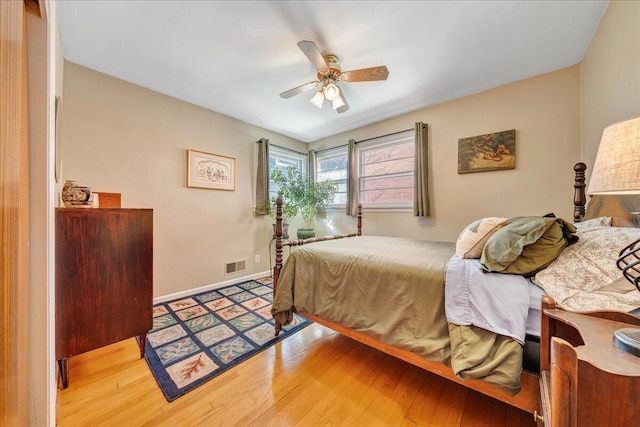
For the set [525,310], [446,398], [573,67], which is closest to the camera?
[525,310]

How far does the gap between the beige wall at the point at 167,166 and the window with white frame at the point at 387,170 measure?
172cm

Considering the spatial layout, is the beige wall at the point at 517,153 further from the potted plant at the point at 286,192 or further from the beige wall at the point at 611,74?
the potted plant at the point at 286,192

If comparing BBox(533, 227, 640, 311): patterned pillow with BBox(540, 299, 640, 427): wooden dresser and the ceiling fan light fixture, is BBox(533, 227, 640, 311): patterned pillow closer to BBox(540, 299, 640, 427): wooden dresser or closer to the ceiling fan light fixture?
BBox(540, 299, 640, 427): wooden dresser

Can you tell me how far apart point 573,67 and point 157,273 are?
4.69m

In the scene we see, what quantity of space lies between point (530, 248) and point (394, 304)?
0.75 m

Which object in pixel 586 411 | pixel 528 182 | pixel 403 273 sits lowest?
pixel 586 411

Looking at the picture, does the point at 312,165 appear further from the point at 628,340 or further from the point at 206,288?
the point at 628,340

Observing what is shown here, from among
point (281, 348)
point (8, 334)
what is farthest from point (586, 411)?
point (281, 348)

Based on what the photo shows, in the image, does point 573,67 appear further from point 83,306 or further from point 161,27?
point 83,306

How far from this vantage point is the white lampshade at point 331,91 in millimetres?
2119

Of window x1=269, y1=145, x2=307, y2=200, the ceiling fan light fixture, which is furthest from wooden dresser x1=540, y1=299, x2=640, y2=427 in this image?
window x1=269, y1=145, x2=307, y2=200

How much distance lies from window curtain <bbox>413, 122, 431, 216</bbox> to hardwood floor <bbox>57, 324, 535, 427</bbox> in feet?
6.16

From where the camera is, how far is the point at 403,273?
139cm

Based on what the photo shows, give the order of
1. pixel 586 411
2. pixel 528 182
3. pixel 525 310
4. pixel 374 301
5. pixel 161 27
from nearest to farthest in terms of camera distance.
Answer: pixel 586 411, pixel 525 310, pixel 374 301, pixel 161 27, pixel 528 182
